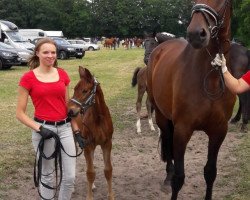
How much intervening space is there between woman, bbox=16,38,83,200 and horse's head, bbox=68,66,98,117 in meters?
0.31

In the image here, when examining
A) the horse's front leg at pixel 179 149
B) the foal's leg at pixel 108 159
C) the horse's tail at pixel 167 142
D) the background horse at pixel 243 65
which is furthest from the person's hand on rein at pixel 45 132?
the background horse at pixel 243 65

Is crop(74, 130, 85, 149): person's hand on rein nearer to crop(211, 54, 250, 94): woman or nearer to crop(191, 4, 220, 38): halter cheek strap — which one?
crop(211, 54, 250, 94): woman

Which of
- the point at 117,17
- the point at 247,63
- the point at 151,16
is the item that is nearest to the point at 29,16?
the point at 117,17

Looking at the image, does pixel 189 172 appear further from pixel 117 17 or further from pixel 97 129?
pixel 117 17

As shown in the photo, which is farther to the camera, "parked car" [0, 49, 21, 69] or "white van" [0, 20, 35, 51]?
"white van" [0, 20, 35, 51]

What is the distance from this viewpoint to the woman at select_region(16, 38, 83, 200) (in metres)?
3.87

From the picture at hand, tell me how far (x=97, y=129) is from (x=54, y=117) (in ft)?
3.28

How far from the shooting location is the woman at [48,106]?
3871 millimetres

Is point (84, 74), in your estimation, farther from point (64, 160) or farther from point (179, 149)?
point (179, 149)

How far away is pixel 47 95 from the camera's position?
3.92m

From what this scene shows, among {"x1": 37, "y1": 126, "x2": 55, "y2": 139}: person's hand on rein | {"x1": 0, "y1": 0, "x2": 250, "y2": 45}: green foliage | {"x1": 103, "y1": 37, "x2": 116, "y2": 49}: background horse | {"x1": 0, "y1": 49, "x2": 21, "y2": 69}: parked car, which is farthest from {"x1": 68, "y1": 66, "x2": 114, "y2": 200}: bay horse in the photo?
{"x1": 0, "y1": 0, "x2": 250, "y2": 45}: green foliage

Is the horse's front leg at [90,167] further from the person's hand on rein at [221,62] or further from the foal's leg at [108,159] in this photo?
the person's hand on rein at [221,62]

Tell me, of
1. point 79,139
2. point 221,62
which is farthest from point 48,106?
point 221,62

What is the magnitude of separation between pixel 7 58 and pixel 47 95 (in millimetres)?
18084
